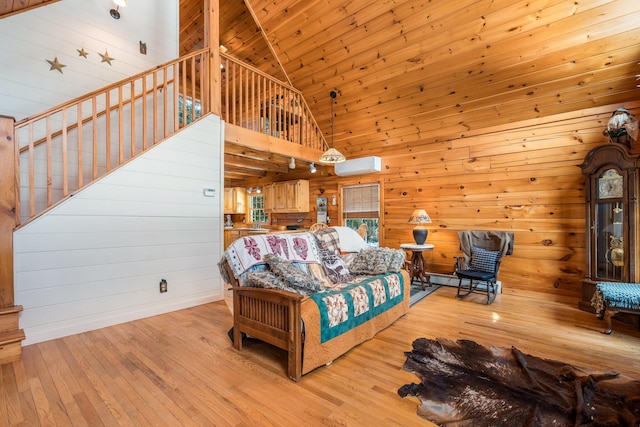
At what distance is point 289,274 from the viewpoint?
97.5 inches

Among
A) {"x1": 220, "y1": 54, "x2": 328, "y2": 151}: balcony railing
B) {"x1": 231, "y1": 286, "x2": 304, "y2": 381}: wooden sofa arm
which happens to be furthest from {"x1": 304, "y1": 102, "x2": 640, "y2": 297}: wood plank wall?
{"x1": 231, "y1": 286, "x2": 304, "y2": 381}: wooden sofa arm

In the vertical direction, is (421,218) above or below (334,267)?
above

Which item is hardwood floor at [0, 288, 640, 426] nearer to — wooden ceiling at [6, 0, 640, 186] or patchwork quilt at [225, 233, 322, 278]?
patchwork quilt at [225, 233, 322, 278]

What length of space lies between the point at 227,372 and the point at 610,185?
460cm

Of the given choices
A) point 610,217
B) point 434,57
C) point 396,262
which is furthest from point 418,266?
point 434,57

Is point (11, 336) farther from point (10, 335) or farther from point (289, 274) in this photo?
point (289, 274)

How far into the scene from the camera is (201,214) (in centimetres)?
394

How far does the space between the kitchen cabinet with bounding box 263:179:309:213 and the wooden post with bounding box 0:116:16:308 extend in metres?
4.83

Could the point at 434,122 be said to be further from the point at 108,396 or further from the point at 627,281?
the point at 108,396

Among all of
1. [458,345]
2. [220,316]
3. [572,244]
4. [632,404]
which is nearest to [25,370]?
[220,316]

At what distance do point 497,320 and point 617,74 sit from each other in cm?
322

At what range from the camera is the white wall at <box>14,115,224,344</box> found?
2.73 meters

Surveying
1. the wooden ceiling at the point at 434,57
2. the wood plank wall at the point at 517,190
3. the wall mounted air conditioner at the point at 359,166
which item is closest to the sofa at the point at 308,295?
the wood plank wall at the point at 517,190

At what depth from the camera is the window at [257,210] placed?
802 cm
